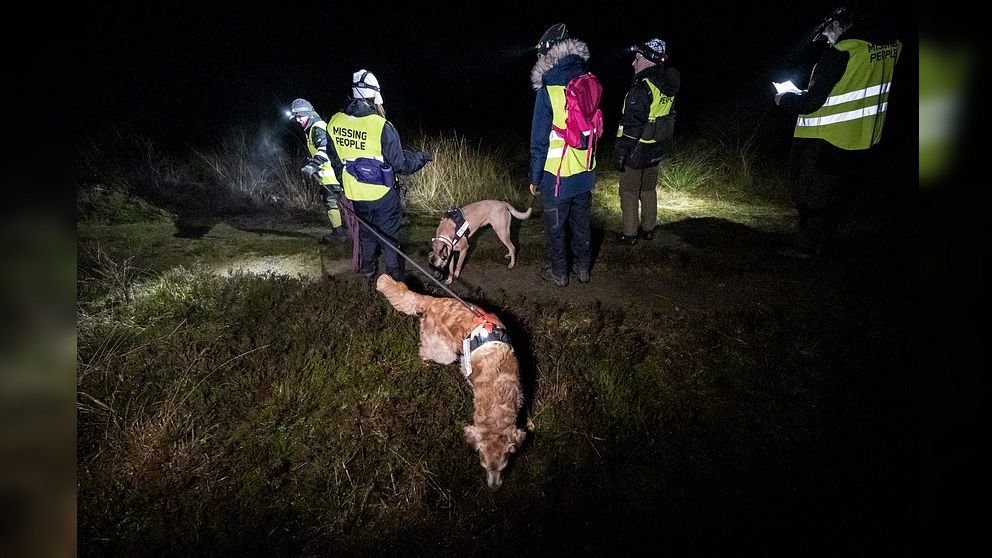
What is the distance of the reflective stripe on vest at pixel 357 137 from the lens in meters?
4.73

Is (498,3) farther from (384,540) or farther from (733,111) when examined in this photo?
(384,540)

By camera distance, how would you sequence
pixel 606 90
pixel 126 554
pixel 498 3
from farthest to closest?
1. pixel 498 3
2. pixel 606 90
3. pixel 126 554

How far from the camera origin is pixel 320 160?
6094mm

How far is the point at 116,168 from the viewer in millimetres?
10469

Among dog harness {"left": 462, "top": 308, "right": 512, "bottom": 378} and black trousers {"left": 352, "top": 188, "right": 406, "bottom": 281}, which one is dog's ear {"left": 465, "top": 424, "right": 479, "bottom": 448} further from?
black trousers {"left": 352, "top": 188, "right": 406, "bottom": 281}

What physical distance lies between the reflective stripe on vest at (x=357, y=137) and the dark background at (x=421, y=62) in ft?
23.6

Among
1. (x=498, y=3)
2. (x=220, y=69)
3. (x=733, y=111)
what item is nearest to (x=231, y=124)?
(x=220, y=69)

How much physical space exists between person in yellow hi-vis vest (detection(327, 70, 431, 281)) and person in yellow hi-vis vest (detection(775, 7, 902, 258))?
455 centimetres

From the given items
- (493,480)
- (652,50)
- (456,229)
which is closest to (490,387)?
(493,480)

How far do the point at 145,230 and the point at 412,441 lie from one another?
7.36 meters

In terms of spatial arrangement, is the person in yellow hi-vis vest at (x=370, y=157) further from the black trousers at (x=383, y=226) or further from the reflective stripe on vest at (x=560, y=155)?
the reflective stripe on vest at (x=560, y=155)

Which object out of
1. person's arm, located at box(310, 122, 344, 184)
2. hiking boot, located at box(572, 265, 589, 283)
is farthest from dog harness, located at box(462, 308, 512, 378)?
person's arm, located at box(310, 122, 344, 184)

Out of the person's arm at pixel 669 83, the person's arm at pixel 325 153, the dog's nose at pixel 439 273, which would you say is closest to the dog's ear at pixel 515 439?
the dog's nose at pixel 439 273

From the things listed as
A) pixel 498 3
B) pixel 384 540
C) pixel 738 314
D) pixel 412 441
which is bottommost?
pixel 384 540
